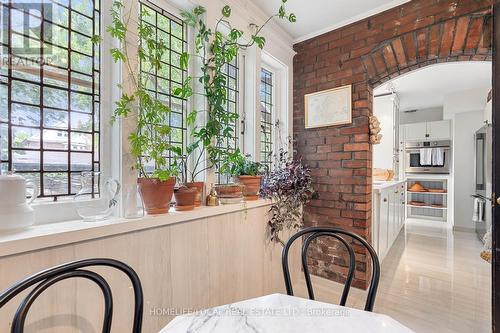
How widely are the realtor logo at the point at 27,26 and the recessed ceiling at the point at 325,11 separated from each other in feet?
5.22

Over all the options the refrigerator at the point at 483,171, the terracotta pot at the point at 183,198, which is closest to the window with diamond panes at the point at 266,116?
the terracotta pot at the point at 183,198

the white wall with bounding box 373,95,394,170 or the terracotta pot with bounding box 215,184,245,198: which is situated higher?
the white wall with bounding box 373,95,394,170

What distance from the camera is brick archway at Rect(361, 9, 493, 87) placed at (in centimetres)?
186

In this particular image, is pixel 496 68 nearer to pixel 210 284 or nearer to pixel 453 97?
pixel 210 284

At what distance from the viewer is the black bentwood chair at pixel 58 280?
62 centimetres

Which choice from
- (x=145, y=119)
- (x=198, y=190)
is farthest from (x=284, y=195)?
(x=145, y=119)

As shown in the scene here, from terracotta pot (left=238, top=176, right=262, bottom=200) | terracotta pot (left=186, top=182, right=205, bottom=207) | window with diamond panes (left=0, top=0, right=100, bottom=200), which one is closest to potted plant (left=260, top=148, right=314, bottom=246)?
terracotta pot (left=238, top=176, right=262, bottom=200)

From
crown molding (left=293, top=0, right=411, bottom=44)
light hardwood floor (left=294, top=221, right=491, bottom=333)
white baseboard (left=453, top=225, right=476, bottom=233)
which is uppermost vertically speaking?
crown molding (left=293, top=0, right=411, bottom=44)

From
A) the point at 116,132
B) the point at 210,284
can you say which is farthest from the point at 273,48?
the point at 210,284

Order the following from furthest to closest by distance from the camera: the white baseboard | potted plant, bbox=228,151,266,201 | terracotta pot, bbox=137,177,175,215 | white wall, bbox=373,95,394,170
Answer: the white baseboard < white wall, bbox=373,95,394,170 < potted plant, bbox=228,151,266,201 < terracotta pot, bbox=137,177,175,215

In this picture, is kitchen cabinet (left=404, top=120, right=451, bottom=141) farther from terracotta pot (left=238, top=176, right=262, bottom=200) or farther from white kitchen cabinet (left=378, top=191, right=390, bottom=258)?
terracotta pot (left=238, top=176, right=262, bottom=200)

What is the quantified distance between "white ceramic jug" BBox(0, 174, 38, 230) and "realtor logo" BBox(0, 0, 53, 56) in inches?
22.8

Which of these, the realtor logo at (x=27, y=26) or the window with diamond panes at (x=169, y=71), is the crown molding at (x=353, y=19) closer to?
the window with diamond panes at (x=169, y=71)

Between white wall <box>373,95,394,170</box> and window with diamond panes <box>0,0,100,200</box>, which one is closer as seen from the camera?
window with diamond panes <box>0,0,100,200</box>
